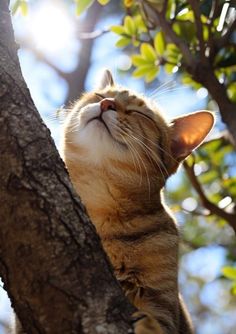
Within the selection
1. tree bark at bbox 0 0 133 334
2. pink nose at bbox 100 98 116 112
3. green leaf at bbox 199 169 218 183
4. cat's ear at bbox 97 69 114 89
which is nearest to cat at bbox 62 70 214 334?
pink nose at bbox 100 98 116 112

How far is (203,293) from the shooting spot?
10547 mm

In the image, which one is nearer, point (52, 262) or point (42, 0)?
point (52, 262)

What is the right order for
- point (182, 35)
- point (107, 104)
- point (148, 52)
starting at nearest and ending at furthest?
point (107, 104) < point (182, 35) < point (148, 52)

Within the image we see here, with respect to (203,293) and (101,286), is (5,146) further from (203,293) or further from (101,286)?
(203,293)

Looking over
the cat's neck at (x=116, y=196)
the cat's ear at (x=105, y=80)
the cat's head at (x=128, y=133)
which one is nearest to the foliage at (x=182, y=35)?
the cat's ear at (x=105, y=80)

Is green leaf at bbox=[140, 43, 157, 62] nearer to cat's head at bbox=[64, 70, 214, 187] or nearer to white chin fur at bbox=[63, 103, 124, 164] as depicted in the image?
cat's head at bbox=[64, 70, 214, 187]

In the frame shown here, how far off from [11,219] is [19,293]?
22 cm

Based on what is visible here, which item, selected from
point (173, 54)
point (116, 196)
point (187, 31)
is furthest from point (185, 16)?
point (116, 196)

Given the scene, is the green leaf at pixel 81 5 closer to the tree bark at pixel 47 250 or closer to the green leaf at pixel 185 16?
the green leaf at pixel 185 16

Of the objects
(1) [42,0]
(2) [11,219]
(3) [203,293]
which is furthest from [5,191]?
(3) [203,293]

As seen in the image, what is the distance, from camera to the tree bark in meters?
1.96

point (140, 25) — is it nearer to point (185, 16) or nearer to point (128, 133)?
point (185, 16)

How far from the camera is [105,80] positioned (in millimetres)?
4289

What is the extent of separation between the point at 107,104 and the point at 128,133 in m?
0.19
